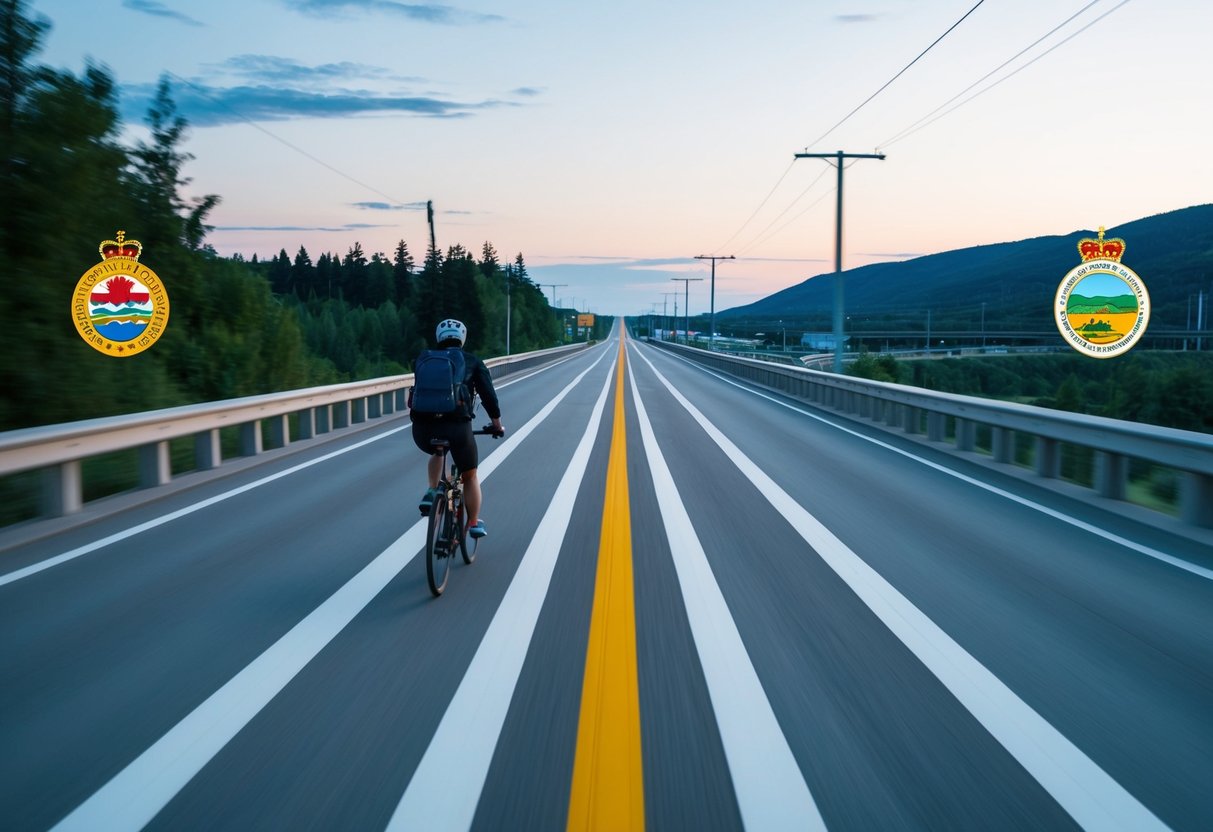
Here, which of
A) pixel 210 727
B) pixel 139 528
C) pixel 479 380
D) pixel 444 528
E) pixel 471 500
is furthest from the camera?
pixel 139 528

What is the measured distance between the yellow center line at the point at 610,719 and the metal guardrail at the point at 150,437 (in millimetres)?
5109

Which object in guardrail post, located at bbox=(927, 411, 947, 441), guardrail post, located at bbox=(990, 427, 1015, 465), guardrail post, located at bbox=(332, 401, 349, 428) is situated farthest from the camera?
guardrail post, located at bbox=(332, 401, 349, 428)

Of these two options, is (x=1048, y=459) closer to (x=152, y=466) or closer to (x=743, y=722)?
(x=743, y=722)

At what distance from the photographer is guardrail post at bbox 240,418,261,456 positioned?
14.9m

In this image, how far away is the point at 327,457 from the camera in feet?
49.0

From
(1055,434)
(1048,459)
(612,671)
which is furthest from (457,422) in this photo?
(1048,459)

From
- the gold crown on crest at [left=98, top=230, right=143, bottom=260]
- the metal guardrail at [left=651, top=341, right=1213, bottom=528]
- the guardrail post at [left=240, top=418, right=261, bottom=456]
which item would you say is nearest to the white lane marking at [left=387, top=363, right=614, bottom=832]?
the metal guardrail at [left=651, top=341, right=1213, bottom=528]

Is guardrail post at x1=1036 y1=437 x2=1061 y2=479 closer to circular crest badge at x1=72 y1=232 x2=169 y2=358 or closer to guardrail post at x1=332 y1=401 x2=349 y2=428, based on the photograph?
guardrail post at x1=332 y1=401 x2=349 y2=428

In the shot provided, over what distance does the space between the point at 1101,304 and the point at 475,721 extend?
13.5m

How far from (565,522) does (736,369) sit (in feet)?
136

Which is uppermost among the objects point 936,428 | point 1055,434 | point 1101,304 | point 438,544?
point 1101,304

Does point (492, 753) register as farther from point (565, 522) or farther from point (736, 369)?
point (736, 369)

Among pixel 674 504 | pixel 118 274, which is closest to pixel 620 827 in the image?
pixel 674 504

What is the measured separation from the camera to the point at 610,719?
4613 mm
